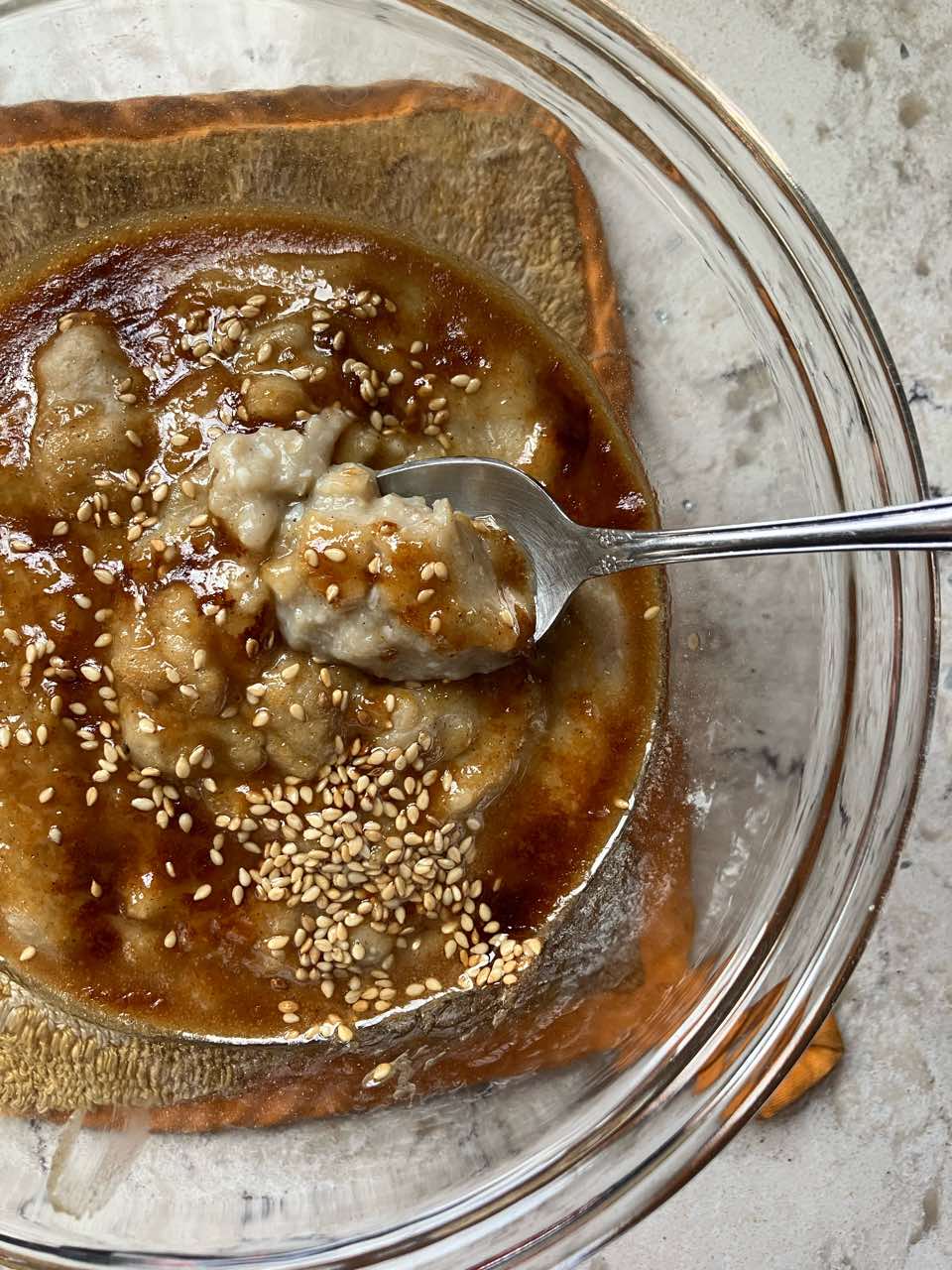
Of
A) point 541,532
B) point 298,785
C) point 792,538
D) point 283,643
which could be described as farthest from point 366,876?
point 792,538

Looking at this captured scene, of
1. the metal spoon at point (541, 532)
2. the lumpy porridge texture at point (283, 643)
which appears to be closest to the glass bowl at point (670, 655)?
the lumpy porridge texture at point (283, 643)

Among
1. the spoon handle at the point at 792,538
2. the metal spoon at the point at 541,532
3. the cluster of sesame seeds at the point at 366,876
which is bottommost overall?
the cluster of sesame seeds at the point at 366,876

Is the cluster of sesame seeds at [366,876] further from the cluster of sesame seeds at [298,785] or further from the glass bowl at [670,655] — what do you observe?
the glass bowl at [670,655]

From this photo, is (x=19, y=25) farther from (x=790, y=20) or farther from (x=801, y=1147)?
(x=801, y=1147)

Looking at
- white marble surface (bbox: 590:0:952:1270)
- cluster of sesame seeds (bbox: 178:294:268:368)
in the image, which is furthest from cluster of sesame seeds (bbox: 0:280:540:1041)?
white marble surface (bbox: 590:0:952:1270)

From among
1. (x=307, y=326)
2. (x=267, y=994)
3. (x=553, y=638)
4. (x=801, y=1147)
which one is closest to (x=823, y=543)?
(x=553, y=638)

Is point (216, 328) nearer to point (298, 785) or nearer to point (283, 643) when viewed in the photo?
point (283, 643)
